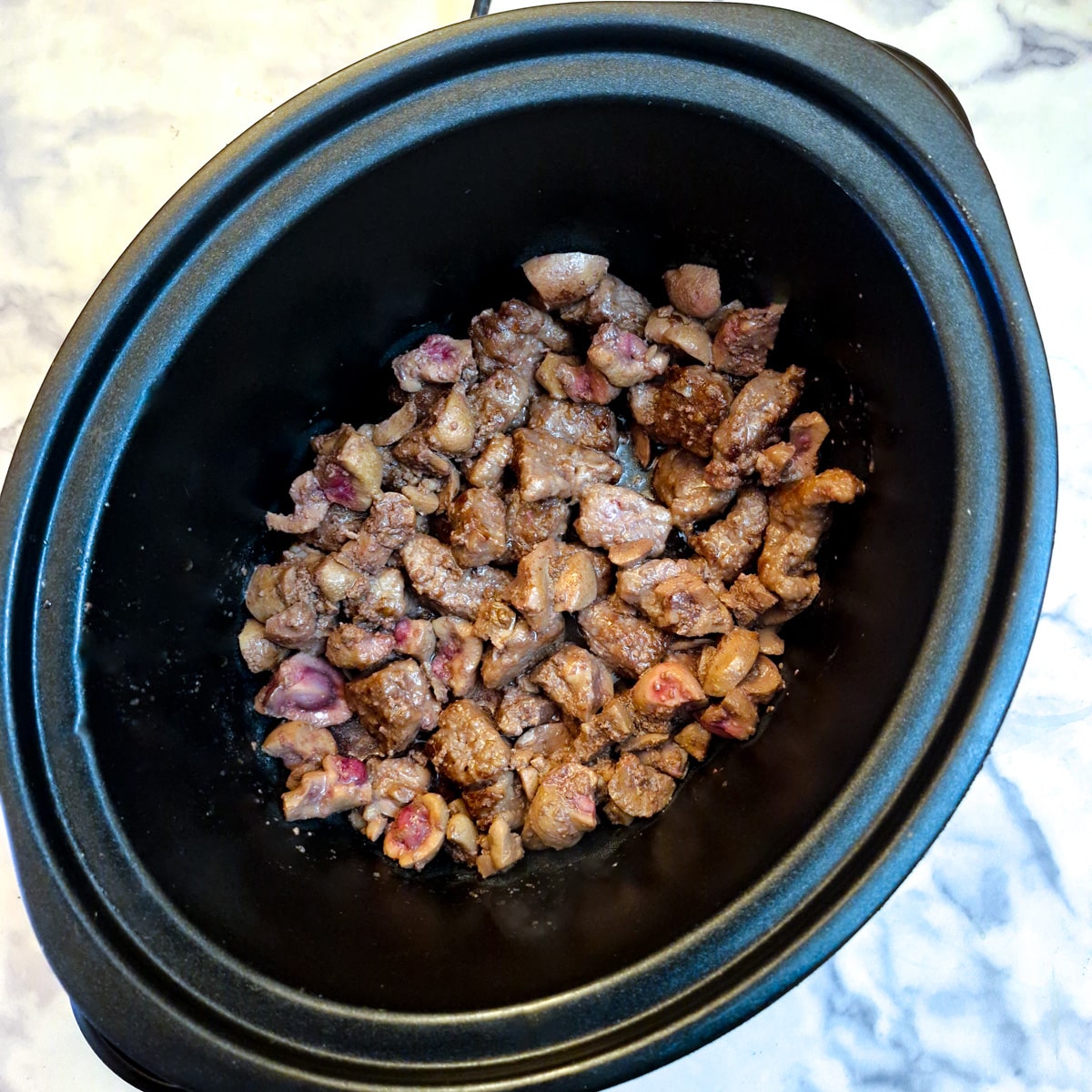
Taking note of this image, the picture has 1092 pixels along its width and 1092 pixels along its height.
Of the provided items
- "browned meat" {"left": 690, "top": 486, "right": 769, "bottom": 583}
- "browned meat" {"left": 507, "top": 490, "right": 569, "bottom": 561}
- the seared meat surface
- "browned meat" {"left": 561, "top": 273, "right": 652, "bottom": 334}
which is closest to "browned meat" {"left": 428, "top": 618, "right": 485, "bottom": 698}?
the seared meat surface

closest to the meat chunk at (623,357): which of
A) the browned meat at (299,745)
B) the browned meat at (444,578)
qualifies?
the browned meat at (444,578)

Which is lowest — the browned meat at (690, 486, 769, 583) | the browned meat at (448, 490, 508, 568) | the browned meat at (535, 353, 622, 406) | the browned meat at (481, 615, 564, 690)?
the browned meat at (481, 615, 564, 690)

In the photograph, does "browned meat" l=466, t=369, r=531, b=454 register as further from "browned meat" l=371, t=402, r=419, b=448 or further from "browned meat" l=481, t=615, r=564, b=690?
"browned meat" l=481, t=615, r=564, b=690

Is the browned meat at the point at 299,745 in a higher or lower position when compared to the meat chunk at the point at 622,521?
lower

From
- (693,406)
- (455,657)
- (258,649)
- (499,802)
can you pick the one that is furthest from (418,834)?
(693,406)

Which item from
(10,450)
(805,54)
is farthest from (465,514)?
(10,450)

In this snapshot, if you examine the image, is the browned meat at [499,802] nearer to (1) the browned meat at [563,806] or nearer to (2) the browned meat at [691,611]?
(1) the browned meat at [563,806]
